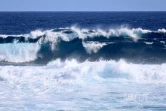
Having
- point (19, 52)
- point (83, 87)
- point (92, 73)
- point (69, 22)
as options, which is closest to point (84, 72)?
point (92, 73)

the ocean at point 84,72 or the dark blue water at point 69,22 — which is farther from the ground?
the ocean at point 84,72

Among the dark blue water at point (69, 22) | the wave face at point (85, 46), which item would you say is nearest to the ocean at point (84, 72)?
the wave face at point (85, 46)

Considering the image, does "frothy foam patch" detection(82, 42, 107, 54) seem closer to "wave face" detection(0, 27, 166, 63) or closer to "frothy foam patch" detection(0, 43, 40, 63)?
"wave face" detection(0, 27, 166, 63)

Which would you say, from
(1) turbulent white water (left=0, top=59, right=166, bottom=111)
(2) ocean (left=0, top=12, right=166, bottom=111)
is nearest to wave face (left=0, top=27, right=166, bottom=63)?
(2) ocean (left=0, top=12, right=166, bottom=111)

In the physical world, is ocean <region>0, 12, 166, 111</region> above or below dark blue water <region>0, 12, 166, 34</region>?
above

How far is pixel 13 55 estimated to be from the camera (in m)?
26.1

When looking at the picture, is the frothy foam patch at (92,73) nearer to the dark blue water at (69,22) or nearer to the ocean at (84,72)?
the ocean at (84,72)

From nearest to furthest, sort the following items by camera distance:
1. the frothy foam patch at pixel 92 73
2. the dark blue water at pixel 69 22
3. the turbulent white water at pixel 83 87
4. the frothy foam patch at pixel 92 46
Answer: the turbulent white water at pixel 83 87, the frothy foam patch at pixel 92 73, the frothy foam patch at pixel 92 46, the dark blue water at pixel 69 22

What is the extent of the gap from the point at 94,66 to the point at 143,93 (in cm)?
456

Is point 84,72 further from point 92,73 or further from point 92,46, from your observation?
point 92,46

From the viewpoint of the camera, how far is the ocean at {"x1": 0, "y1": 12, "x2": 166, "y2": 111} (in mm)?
14141

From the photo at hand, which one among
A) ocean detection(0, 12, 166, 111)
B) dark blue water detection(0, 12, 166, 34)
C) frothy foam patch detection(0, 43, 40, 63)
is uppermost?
ocean detection(0, 12, 166, 111)

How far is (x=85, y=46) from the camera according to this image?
26.7m

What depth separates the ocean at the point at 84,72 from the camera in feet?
46.4
